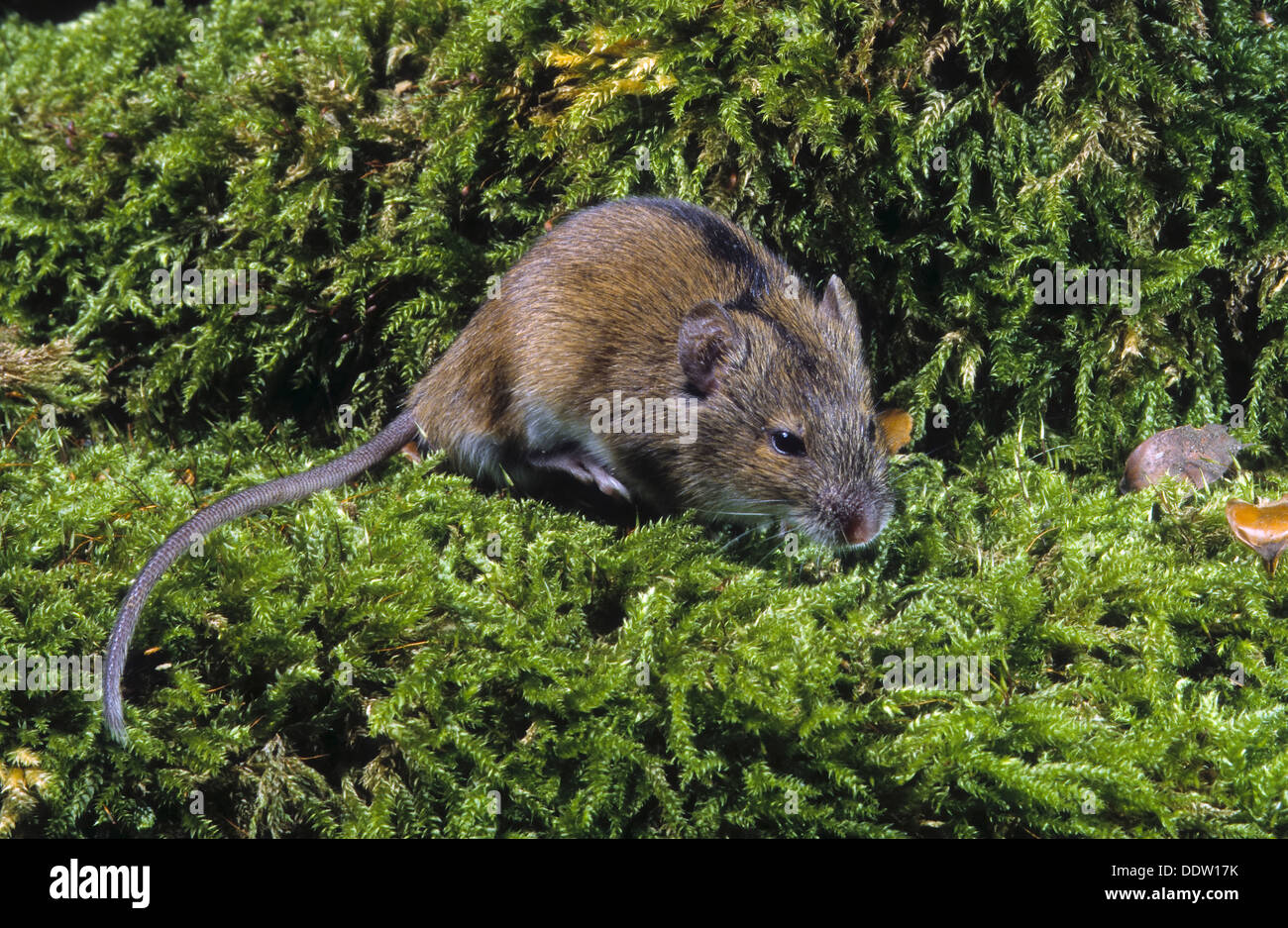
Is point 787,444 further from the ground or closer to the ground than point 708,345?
closer to the ground

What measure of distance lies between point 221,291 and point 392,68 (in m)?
1.29

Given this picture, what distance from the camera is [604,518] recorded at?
3.80 metres

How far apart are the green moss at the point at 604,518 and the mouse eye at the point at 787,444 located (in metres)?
0.35

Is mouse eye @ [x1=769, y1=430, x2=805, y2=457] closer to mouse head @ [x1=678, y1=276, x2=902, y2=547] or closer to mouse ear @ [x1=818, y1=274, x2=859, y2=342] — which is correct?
mouse head @ [x1=678, y1=276, x2=902, y2=547]

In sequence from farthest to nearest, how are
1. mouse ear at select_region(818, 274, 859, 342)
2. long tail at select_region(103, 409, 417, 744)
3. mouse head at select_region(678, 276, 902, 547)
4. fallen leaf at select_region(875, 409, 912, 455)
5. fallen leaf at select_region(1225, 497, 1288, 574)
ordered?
fallen leaf at select_region(875, 409, 912, 455) → mouse ear at select_region(818, 274, 859, 342) → mouse head at select_region(678, 276, 902, 547) → fallen leaf at select_region(1225, 497, 1288, 574) → long tail at select_region(103, 409, 417, 744)

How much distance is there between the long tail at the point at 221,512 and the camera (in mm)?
2745

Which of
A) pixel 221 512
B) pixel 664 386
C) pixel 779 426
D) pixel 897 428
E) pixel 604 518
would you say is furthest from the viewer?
pixel 897 428

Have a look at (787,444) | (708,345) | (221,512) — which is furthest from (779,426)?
(221,512)

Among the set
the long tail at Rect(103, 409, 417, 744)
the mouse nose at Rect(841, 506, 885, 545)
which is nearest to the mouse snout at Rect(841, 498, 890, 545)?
the mouse nose at Rect(841, 506, 885, 545)

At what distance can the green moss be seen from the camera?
9.16 ft

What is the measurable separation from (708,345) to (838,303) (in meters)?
0.58

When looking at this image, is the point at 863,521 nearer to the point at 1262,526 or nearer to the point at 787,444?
the point at 787,444

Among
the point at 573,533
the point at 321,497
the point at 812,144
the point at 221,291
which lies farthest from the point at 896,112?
the point at 221,291

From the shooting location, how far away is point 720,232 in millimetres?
3828
